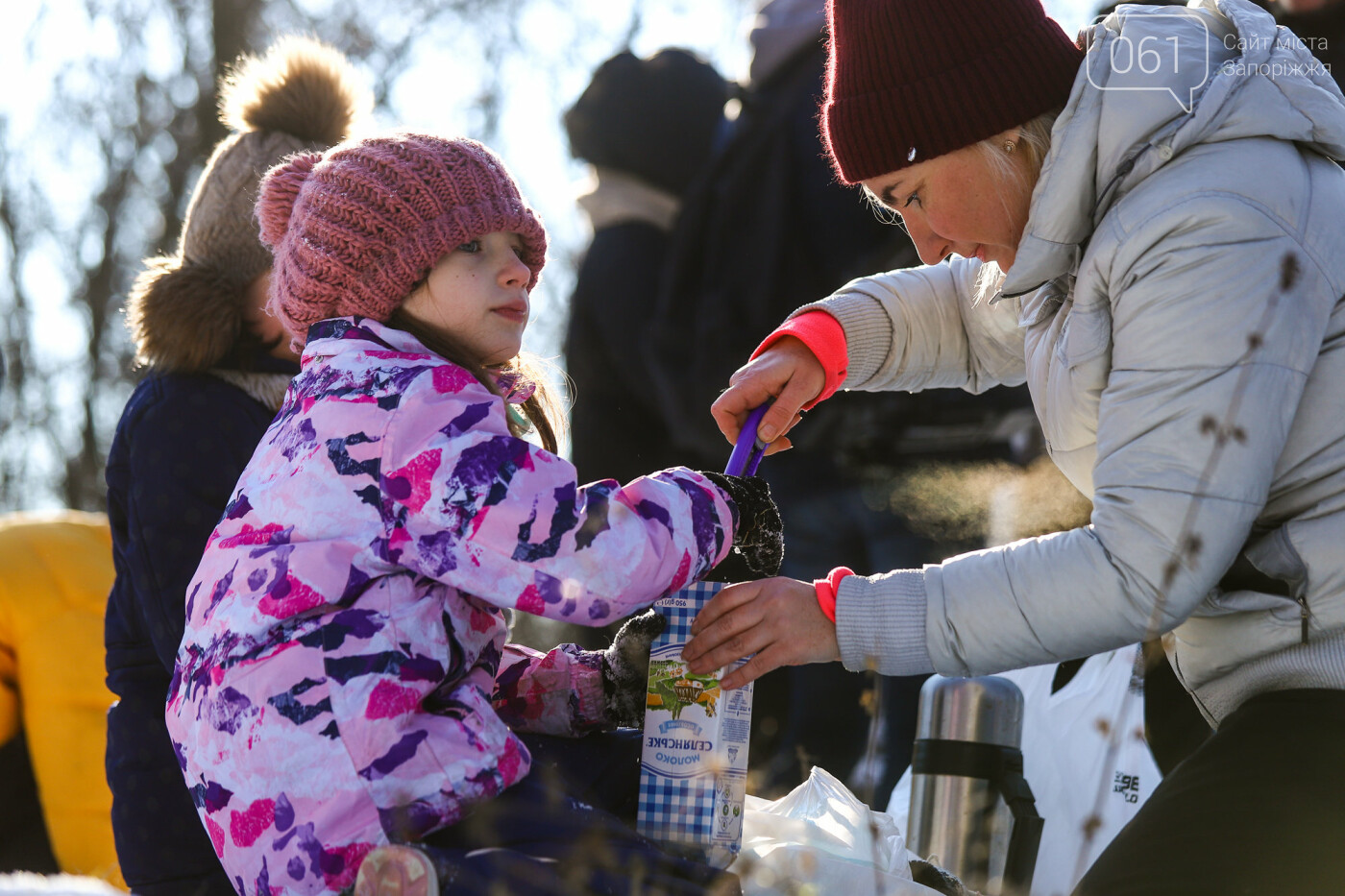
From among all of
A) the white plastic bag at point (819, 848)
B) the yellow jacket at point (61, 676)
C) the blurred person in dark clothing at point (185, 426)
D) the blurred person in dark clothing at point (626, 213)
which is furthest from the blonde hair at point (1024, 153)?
the yellow jacket at point (61, 676)

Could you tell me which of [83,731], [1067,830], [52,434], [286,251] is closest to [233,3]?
[52,434]

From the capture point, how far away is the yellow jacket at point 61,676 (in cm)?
344

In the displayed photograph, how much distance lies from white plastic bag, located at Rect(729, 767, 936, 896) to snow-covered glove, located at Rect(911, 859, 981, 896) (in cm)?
2

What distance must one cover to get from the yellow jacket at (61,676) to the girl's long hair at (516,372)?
70.2 inches

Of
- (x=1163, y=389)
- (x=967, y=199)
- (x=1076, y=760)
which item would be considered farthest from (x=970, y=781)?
(x=967, y=199)

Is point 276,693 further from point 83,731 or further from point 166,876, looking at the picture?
point 83,731

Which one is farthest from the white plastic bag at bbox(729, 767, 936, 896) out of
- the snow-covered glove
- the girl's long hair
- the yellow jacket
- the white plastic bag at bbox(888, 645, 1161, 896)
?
the yellow jacket

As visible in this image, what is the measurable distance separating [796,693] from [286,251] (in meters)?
2.16

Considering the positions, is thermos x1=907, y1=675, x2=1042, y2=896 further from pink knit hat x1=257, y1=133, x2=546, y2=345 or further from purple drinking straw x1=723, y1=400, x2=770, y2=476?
pink knit hat x1=257, y1=133, x2=546, y2=345

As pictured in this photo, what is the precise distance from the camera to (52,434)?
36.8 feet

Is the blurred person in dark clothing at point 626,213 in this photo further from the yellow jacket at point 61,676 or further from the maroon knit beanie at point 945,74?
the maroon knit beanie at point 945,74

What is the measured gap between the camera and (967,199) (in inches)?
85.0

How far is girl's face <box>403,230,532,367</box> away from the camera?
7.20 feet

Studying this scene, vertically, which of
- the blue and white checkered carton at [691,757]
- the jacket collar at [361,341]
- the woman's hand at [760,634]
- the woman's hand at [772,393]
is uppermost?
the jacket collar at [361,341]
